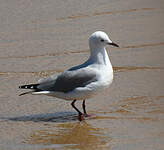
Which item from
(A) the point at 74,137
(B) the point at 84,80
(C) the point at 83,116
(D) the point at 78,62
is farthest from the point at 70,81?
(D) the point at 78,62

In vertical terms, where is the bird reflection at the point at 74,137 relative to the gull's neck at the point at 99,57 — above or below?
below

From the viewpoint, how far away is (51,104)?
614 cm

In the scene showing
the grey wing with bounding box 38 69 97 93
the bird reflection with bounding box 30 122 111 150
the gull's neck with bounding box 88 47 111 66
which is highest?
the gull's neck with bounding box 88 47 111 66

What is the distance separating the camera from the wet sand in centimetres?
510

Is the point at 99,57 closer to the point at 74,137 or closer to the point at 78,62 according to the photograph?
the point at 74,137

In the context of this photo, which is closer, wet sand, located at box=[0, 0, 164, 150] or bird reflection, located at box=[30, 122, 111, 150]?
bird reflection, located at box=[30, 122, 111, 150]

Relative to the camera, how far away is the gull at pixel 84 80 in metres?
5.63

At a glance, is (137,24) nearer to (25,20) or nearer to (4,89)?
(25,20)

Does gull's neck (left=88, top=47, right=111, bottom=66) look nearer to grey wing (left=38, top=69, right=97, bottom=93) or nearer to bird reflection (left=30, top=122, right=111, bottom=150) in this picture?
grey wing (left=38, top=69, right=97, bottom=93)

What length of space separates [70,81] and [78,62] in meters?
1.65

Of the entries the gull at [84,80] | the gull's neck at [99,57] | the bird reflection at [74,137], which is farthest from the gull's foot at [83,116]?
the gull's neck at [99,57]

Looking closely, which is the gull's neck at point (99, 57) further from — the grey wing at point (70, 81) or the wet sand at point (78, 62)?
the wet sand at point (78, 62)

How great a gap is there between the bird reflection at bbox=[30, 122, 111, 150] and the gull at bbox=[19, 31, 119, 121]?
27 cm

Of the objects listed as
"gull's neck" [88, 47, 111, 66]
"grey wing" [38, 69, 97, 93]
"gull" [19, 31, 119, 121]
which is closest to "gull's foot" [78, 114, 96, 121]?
"gull" [19, 31, 119, 121]
